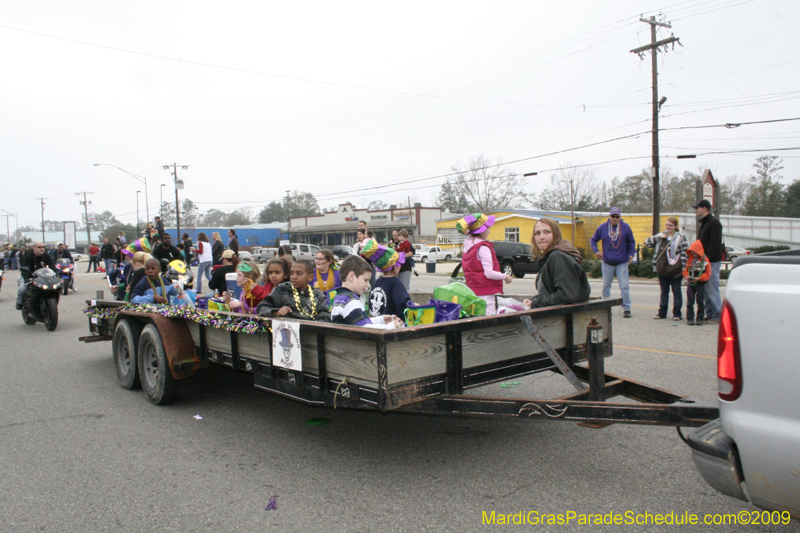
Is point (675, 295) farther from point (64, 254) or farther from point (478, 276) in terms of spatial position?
point (64, 254)

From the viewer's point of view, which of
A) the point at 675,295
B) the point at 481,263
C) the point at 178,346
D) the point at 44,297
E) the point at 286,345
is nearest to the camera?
the point at 286,345

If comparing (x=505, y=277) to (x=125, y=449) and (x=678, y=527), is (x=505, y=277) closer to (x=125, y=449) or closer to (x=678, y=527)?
(x=678, y=527)

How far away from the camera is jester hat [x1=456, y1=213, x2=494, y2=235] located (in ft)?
17.8

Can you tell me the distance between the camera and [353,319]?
367 cm

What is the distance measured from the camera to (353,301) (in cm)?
374

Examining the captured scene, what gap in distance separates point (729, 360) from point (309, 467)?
2.66m

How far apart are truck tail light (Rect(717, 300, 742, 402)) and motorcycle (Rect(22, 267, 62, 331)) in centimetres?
1128

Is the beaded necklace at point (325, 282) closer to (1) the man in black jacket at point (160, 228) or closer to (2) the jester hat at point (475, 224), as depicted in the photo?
(2) the jester hat at point (475, 224)

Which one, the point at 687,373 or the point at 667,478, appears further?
the point at 687,373

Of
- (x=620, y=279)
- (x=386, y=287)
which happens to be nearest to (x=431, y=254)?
(x=620, y=279)

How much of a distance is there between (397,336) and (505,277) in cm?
255

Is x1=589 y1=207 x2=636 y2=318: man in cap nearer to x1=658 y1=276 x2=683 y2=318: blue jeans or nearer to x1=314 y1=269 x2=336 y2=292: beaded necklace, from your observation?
x1=658 y1=276 x2=683 y2=318: blue jeans

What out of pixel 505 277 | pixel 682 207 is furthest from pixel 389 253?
pixel 682 207

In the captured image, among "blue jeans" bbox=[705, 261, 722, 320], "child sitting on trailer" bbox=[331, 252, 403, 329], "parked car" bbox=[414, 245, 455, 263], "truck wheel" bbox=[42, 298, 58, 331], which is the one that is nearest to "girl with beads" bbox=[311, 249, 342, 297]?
"child sitting on trailer" bbox=[331, 252, 403, 329]
